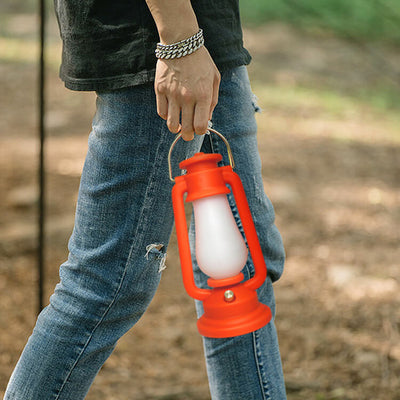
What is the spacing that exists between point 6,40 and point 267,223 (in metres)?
6.12

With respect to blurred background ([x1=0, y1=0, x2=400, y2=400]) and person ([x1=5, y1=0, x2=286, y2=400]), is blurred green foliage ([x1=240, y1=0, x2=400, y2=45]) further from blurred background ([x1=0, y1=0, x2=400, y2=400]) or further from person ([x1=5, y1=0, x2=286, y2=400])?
person ([x1=5, y1=0, x2=286, y2=400])

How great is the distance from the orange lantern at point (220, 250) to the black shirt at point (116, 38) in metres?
0.16

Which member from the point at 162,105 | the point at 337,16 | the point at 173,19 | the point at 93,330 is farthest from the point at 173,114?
the point at 337,16

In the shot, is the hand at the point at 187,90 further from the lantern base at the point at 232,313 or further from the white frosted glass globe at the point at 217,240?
the lantern base at the point at 232,313

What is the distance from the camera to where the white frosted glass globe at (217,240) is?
1144 millimetres

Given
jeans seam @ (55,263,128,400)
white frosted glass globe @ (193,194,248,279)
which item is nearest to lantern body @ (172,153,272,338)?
white frosted glass globe @ (193,194,248,279)

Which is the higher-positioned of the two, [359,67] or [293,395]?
[293,395]

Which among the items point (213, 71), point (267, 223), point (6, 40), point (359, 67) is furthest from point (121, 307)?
point (6, 40)

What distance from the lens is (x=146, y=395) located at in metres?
1.98

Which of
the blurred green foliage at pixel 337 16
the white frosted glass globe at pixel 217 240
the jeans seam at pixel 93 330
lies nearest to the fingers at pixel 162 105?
the white frosted glass globe at pixel 217 240

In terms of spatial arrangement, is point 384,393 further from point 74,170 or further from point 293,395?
point 74,170

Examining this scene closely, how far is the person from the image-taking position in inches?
43.7

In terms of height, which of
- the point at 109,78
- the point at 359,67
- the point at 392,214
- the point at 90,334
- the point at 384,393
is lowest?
the point at 359,67

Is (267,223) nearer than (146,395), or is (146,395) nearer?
(267,223)
